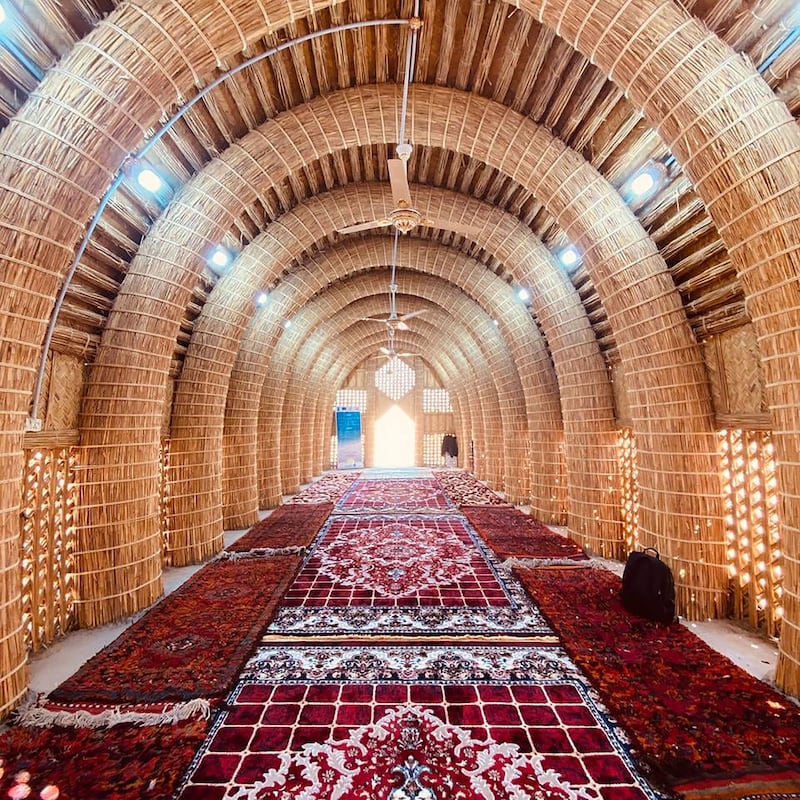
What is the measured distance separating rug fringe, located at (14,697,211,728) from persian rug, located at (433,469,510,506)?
8.28 metres

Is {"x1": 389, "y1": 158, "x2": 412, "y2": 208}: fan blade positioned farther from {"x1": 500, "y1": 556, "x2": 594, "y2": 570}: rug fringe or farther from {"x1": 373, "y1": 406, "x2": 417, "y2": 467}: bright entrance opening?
{"x1": 373, "y1": 406, "x2": 417, "y2": 467}: bright entrance opening

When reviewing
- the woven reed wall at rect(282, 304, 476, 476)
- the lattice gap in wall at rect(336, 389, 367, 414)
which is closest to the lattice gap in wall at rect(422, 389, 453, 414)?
the woven reed wall at rect(282, 304, 476, 476)

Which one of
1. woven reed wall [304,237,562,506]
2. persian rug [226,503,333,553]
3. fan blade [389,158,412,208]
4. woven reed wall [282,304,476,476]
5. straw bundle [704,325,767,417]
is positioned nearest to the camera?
straw bundle [704,325,767,417]

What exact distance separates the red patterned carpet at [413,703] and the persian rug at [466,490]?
5714 mm

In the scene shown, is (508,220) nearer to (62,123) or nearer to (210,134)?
(210,134)

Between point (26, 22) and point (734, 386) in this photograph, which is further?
point (734, 386)

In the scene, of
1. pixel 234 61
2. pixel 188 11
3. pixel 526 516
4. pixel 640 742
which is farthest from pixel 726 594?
pixel 234 61

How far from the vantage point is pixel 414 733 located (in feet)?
9.05

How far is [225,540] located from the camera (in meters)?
7.78

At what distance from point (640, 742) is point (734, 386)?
3.28 metres

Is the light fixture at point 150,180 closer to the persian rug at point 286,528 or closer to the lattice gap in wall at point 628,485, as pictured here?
the persian rug at point 286,528

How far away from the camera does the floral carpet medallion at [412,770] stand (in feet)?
7.63

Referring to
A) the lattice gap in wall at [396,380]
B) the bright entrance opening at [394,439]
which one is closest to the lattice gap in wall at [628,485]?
the bright entrance opening at [394,439]

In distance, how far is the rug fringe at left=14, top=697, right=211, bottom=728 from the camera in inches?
113
